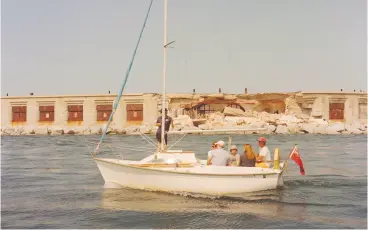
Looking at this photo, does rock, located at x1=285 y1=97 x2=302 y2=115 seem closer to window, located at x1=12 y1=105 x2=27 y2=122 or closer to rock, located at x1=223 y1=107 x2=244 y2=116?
rock, located at x1=223 y1=107 x2=244 y2=116

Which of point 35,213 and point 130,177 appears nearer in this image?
point 35,213

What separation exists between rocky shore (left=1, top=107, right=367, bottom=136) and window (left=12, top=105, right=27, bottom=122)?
4.27 ft

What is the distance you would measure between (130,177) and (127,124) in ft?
111

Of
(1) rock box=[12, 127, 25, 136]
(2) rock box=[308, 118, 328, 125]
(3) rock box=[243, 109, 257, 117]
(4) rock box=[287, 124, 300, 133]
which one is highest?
(3) rock box=[243, 109, 257, 117]

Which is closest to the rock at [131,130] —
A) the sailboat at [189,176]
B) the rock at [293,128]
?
the rock at [293,128]

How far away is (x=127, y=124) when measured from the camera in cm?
4612

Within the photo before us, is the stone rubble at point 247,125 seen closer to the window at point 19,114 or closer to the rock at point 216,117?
the rock at point 216,117

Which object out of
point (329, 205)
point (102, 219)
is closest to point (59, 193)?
point (102, 219)

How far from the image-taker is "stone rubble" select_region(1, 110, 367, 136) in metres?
43.3

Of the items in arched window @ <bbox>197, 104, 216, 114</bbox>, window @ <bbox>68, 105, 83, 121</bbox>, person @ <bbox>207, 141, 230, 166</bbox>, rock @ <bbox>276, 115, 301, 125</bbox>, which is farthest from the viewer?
arched window @ <bbox>197, 104, 216, 114</bbox>

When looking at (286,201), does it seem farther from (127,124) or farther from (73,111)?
(73,111)

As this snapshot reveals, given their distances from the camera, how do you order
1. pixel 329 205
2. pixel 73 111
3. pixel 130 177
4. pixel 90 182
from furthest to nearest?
pixel 73 111, pixel 90 182, pixel 130 177, pixel 329 205

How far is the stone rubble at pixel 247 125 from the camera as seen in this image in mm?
43281

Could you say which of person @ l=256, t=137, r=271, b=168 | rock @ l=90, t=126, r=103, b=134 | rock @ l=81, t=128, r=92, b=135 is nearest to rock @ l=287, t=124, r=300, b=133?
rock @ l=90, t=126, r=103, b=134
